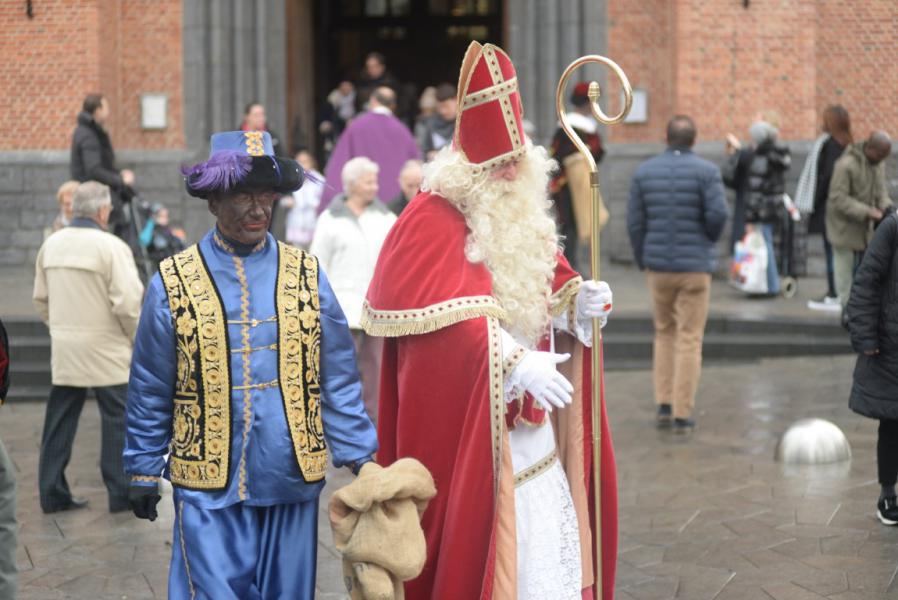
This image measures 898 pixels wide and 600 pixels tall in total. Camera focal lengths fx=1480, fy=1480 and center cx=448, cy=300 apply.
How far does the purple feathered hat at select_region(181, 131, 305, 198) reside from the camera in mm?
4488

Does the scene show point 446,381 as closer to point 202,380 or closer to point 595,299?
point 595,299

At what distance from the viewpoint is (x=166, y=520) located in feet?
25.2

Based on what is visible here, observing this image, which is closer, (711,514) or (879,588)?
(879,588)

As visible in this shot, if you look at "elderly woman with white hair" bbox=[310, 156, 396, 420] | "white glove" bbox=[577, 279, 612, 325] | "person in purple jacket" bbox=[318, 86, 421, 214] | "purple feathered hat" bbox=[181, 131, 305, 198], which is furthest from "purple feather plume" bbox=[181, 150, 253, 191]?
"person in purple jacket" bbox=[318, 86, 421, 214]

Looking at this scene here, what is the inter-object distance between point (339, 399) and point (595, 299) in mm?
1009

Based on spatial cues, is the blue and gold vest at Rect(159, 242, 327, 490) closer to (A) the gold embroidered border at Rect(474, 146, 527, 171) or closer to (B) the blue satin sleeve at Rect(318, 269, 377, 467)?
(B) the blue satin sleeve at Rect(318, 269, 377, 467)

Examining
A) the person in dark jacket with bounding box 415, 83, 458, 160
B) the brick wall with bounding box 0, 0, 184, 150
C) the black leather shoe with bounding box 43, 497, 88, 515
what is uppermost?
the brick wall with bounding box 0, 0, 184, 150

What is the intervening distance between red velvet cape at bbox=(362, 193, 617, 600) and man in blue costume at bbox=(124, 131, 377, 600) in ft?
1.51

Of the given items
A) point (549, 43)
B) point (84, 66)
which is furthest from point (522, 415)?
point (84, 66)

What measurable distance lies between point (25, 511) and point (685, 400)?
13.7 ft

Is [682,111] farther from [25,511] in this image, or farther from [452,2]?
[25,511]

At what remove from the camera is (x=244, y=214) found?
14.9ft

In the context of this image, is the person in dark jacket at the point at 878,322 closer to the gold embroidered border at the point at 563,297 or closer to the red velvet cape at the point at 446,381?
the gold embroidered border at the point at 563,297

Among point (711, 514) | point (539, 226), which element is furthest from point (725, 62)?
point (539, 226)
